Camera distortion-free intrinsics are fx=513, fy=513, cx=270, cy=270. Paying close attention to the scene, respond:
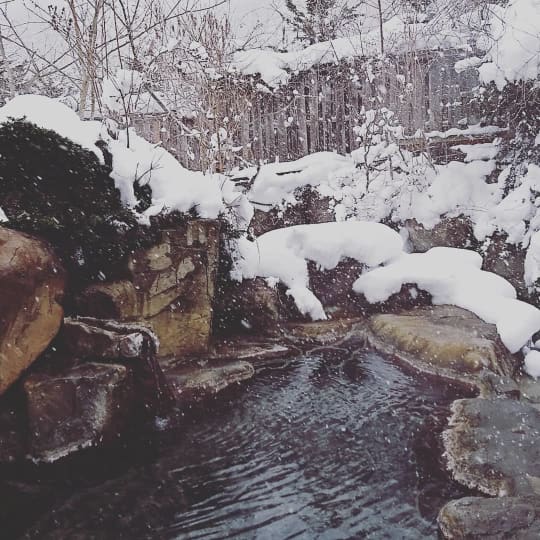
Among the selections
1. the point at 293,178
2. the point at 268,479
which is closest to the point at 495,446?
the point at 268,479

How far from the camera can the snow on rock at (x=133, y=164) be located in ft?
12.7

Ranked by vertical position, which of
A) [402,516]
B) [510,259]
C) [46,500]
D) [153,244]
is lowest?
[402,516]

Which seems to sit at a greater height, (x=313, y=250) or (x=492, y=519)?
(x=313, y=250)

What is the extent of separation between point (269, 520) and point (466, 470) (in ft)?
3.64

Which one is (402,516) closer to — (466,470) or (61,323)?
(466,470)

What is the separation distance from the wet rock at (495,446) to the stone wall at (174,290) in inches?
87.0

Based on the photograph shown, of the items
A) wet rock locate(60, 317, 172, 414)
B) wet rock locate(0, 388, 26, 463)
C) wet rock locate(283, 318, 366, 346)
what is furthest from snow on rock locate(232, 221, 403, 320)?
wet rock locate(0, 388, 26, 463)

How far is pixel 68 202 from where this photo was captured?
3.87 meters

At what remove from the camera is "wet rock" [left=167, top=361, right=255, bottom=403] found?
12.2ft

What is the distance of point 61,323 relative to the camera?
3279 millimetres

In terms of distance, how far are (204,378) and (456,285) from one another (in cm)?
294

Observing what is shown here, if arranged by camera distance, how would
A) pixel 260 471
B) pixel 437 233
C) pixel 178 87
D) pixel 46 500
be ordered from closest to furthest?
pixel 46 500 < pixel 260 471 < pixel 437 233 < pixel 178 87

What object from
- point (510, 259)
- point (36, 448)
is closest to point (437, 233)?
point (510, 259)

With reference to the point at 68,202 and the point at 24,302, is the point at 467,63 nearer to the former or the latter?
the point at 68,202
